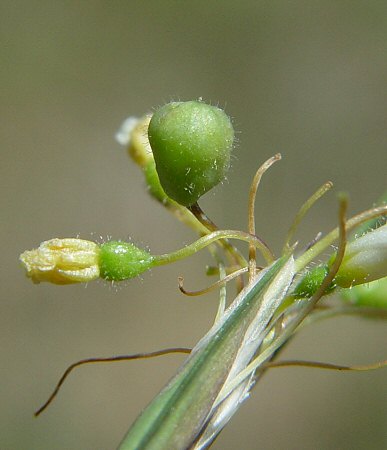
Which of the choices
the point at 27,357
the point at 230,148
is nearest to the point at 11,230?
the point at 27,357

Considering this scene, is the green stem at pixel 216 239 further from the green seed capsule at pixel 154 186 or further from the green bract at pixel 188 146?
the green seed capsule at pixel 154 186

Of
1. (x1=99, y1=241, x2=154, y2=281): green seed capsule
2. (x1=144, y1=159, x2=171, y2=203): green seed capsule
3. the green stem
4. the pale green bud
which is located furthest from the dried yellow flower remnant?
the pale green bud

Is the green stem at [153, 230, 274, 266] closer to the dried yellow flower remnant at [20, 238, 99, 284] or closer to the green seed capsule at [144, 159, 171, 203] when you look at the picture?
the dried yellow flower remnant at [20, 238, 99, 284]

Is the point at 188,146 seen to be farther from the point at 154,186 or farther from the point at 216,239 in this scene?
the point at 154,186

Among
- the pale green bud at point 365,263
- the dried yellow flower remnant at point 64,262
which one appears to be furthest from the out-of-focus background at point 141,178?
the pale green bud at point 365,263

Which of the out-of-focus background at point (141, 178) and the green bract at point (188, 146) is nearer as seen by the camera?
the green bract at point (188, 146)

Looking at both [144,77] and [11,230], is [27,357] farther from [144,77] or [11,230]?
[144,77]

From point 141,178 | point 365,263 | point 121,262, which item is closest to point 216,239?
point 121,262
